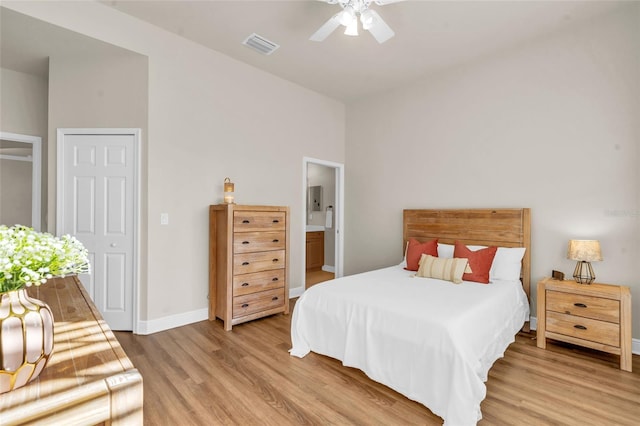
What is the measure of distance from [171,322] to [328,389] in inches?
78.6

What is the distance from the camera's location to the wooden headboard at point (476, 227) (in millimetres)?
3367

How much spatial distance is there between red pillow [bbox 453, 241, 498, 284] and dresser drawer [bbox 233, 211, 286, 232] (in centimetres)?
207

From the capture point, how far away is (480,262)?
319cm

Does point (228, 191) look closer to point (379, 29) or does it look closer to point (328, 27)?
point (328, 27)

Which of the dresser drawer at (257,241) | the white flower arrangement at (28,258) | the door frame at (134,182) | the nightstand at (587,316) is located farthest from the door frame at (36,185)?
the nightstand at (587,316)

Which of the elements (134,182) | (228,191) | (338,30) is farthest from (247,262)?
(338,30)

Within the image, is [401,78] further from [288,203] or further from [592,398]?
[592,398]

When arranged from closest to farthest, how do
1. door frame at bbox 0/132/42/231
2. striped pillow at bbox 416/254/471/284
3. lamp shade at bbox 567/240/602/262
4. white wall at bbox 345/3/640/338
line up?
lamp shade at bbox 567/240/602/262, white wall at bbox 345/3/640/338, striped pillow at bbox 416/254/471/284, door frame at bbox 0/132/42/231

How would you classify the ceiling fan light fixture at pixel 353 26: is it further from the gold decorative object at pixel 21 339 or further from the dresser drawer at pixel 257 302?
the dresser drawer at pixel 257 302

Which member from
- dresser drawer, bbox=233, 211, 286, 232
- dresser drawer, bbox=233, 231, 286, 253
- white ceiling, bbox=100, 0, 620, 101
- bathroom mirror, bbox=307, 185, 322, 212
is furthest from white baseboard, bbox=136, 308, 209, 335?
bathroom mirror, bbox=307, 185, 322, 212

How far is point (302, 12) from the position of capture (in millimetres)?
2939

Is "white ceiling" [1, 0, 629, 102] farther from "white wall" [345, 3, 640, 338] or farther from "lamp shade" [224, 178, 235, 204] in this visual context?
"lamp shade" [224, 178, 235, 204]

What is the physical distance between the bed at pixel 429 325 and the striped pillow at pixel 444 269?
80 mm

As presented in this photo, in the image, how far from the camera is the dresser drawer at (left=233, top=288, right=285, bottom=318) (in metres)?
3.45
